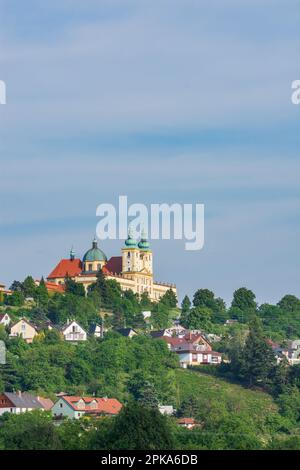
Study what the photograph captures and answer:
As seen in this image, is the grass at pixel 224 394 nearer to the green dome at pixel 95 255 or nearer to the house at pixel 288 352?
the house at pixel 288 352

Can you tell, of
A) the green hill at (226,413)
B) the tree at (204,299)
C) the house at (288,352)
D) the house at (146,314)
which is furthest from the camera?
the tree at (204,299)

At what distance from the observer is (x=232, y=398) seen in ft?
327

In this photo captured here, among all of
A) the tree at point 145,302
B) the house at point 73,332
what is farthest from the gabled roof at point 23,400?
the tree at point 145,302

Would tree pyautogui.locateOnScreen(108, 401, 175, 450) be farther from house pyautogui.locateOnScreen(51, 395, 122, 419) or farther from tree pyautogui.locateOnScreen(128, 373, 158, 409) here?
tree pyautogui.locateOnScreen(128, 373, 158, 409)

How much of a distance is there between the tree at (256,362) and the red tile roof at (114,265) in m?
35.5

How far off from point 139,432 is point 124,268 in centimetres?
7698

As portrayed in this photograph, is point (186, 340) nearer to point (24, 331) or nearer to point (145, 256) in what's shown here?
point (24, 331)

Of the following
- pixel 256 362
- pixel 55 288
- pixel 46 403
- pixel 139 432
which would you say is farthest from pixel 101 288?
pixel 139 432

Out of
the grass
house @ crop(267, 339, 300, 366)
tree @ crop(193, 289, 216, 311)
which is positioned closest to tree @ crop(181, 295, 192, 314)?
tree @ crop(193, 289, 216, 311)

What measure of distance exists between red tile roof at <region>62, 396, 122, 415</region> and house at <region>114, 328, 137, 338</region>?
1905cm

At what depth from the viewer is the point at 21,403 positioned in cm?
9388

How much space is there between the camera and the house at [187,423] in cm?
8779
